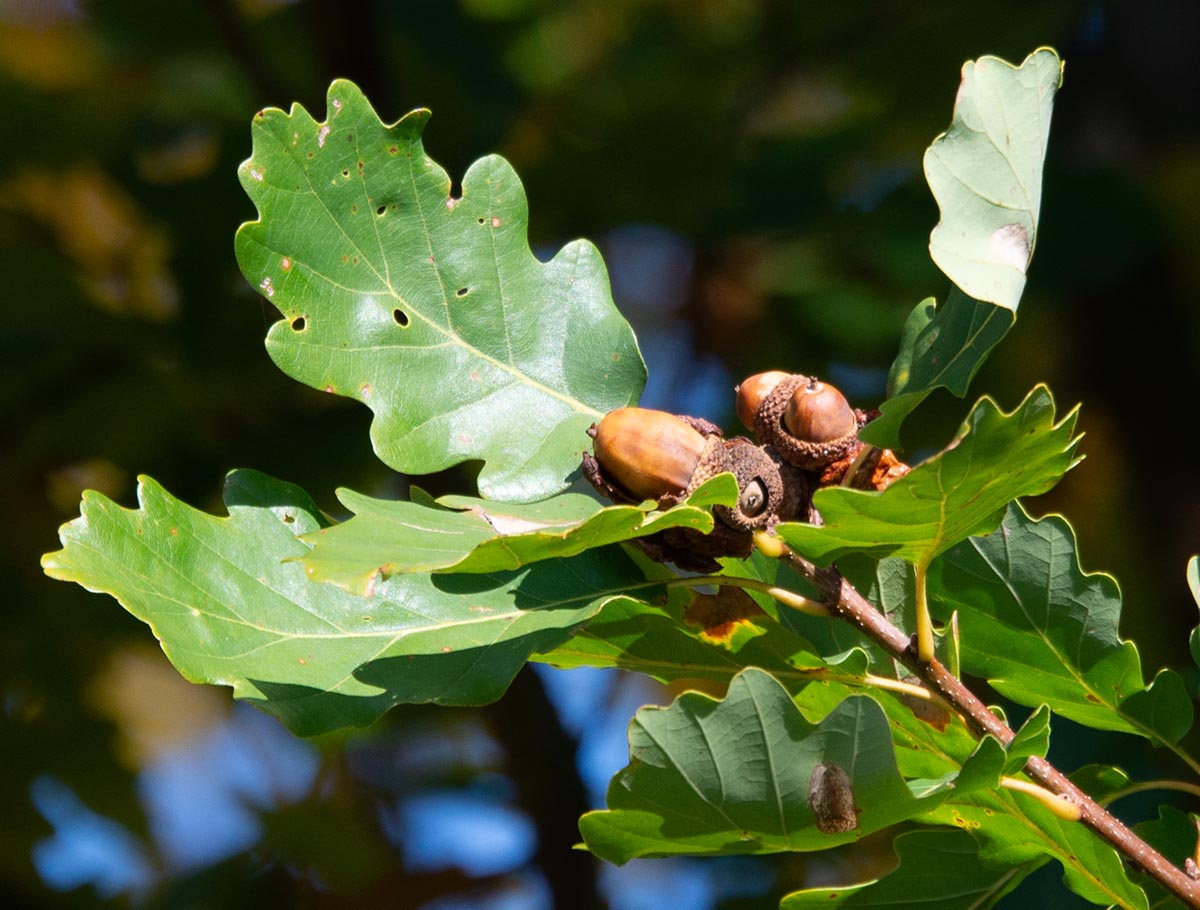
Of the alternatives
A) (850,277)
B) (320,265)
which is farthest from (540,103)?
(320,265)

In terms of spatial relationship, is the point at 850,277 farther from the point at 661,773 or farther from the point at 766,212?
the point at 661,773

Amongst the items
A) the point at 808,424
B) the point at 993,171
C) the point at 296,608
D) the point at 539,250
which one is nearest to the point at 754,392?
the point at 808,424

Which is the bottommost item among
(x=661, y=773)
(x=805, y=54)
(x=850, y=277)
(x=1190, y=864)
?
(x=1190, y=864)

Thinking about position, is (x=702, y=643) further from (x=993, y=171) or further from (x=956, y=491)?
(x=993, y=171)

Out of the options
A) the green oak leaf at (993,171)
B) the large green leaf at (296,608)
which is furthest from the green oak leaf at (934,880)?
the green oak leaf at (993,171)

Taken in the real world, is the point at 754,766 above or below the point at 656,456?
below

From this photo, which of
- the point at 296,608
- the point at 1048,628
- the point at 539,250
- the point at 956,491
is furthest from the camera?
the point at 539,250
